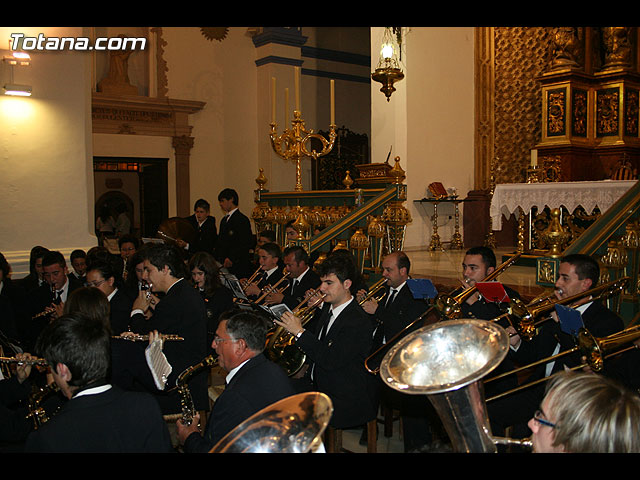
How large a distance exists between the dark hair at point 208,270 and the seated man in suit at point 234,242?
2.44 meters

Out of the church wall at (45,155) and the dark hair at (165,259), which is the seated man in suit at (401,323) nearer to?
the dark hair at (165,259)

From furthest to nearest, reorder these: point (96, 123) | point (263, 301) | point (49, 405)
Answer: point (96, 123)
point (263, 301)
point (49, 405)

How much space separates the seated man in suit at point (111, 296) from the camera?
447cm

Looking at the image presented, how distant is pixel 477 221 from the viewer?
36.4ft

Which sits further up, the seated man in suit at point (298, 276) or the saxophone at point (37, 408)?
the seated man in suit at point (298, 276)

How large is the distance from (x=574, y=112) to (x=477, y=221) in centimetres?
256

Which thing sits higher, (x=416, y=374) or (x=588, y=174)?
(x=588, y=174)

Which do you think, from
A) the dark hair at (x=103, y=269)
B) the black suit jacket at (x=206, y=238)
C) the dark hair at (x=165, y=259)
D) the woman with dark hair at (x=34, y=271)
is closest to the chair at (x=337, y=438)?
the dark hair at (x=165, y=259)

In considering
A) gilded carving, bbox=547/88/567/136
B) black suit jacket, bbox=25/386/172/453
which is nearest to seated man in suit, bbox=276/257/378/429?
black suit jacket, bbox=25/386/172/453

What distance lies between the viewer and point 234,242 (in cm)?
789

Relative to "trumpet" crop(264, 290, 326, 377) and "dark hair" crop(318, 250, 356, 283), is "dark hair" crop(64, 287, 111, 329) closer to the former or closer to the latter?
"trumpet" crop(264, 290, 326, 377)
